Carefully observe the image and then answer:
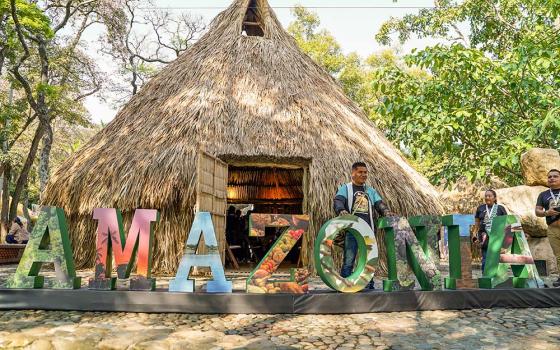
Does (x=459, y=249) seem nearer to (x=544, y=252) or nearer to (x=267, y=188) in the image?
(x=544, y=252)

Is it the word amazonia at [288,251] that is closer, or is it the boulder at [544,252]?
the word amazonia at [288,251]

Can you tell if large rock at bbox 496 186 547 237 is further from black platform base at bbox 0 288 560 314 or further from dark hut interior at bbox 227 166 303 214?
dark hut interior at bbox 227 166 303 214

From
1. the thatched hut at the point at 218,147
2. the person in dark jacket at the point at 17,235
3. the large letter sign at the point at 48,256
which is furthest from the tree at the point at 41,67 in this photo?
the large letter sign at the point at 48,256

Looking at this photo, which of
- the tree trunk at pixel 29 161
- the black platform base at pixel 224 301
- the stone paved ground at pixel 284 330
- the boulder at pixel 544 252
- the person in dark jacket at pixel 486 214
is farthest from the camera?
the tree trunk at pixel 29 161

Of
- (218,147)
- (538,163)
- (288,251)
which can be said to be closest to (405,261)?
(288,251)

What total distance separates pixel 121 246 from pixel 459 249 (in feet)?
11.0

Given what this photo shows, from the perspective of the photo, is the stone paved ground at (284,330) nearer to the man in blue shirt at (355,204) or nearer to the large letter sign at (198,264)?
the large letter sign at (198,264)

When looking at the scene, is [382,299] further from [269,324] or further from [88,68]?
[88,68]

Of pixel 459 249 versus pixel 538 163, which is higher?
pixel 538 163

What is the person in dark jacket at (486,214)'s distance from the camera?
6219 millimetres

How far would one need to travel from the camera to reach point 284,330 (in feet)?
11.5

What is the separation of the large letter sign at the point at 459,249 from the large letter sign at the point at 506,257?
0.21 metres

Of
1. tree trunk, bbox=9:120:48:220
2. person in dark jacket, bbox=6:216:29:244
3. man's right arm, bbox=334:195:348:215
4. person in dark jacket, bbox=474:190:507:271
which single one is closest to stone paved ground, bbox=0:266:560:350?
man's right arm, bbox=334:195:348:215

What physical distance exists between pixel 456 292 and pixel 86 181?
19.3ft
